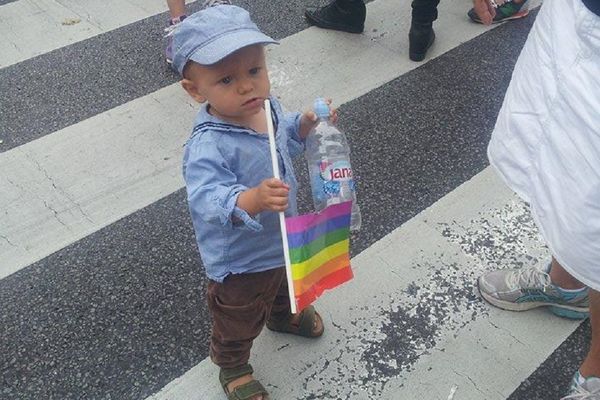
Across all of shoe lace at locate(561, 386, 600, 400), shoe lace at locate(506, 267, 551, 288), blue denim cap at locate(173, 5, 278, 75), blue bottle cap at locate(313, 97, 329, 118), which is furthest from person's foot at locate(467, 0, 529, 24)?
blue denim cap at locate(173, 5, 278, 75)

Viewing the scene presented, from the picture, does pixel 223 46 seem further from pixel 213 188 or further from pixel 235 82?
pixel 213 188

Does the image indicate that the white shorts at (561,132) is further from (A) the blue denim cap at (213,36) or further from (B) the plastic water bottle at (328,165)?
(A) the blue denim cap at (213,36)

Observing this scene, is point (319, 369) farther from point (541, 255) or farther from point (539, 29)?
point (539, 29)

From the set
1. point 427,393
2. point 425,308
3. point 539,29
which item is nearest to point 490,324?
point 425,308

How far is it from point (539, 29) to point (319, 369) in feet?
4.35

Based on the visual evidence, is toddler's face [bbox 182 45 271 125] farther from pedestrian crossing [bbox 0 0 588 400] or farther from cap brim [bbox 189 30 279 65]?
pedestrian crossing [bbox 0 0 588 400]

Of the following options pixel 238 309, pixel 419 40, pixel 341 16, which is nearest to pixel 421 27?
pixel 419 40

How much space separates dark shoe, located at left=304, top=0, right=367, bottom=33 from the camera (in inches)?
162

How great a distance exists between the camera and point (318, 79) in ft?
12.4

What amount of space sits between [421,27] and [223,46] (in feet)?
8.42

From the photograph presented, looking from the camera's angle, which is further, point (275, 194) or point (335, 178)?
point (335, 178)

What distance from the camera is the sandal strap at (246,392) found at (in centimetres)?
212

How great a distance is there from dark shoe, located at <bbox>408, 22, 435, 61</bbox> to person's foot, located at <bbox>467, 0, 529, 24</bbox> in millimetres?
575

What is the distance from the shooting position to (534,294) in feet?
7.88
